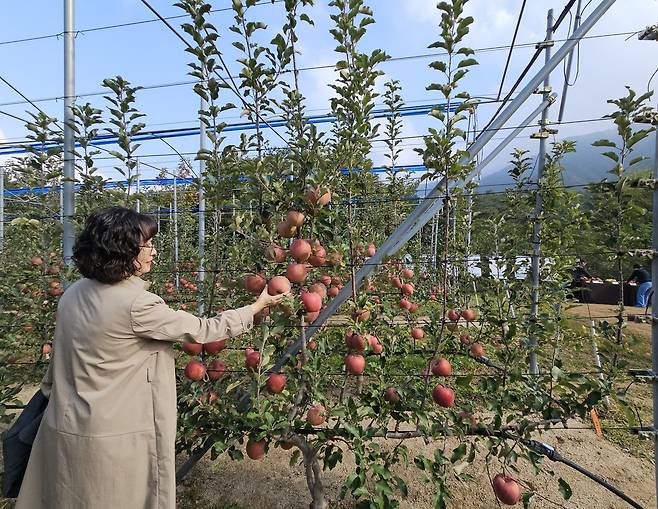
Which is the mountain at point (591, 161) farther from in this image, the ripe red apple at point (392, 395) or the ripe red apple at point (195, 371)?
the ripe red apple at point (195, 371)

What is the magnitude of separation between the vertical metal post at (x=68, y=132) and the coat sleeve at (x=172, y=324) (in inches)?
57.1

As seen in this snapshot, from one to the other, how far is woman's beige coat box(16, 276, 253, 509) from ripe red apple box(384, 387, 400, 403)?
958 millimetres

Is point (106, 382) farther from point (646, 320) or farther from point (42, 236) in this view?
point (646, 320)

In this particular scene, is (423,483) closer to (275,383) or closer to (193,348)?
(275,383)

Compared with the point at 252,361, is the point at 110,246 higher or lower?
higher

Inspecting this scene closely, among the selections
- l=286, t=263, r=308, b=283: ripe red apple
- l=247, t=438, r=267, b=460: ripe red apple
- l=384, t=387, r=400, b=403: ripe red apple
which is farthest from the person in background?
l=247, t=438, r=267, b=460: ripe red apple

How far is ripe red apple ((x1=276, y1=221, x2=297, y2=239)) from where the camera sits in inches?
71.1

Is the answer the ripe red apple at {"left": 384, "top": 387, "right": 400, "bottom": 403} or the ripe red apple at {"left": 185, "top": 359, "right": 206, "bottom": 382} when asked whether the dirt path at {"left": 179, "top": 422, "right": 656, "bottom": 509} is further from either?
the ripe red apple at {"left": 384, "top": 387, "right": 400, "bottom": 403}

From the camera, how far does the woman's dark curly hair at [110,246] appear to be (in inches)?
51.6

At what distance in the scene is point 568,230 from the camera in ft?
10.7

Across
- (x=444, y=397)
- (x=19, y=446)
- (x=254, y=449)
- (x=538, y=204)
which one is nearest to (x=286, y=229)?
(x=254, y=449)

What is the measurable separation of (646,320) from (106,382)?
2195 mm

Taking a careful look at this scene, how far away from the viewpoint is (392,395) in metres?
1.91

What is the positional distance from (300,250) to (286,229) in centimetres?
13
